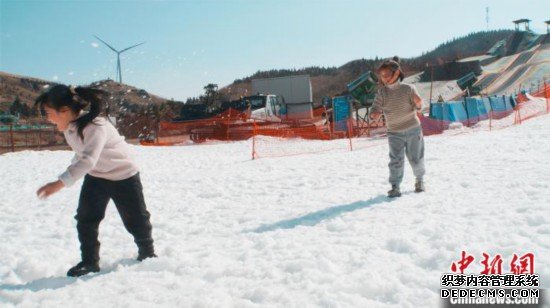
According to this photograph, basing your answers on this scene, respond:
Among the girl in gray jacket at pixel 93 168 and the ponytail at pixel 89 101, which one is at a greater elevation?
the ponytail at pixel 89 101

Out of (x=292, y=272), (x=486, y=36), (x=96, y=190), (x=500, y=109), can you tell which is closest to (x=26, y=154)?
(x=96, y=190)

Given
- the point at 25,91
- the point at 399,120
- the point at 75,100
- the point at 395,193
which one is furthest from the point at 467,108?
the point at 25,91

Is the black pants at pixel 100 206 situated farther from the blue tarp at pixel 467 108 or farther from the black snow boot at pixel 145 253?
the blue tarp at pixel 467 108

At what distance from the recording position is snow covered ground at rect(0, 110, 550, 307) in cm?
269

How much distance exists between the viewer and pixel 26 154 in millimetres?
14117

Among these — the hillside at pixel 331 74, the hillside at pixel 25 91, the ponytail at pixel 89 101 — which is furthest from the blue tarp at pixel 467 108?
the hillside at pixel 25 91

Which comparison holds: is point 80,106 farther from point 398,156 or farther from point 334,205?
point 398,156

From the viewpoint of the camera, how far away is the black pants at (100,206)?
318cm

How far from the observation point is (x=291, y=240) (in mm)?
3754

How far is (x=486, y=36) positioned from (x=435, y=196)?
122 meters

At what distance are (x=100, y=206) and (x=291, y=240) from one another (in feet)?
5.30

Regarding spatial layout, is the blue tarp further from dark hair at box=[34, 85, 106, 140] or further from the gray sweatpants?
dark hair at box=[34, 85, 106, 140]

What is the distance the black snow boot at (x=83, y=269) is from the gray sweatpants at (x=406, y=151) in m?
3.56

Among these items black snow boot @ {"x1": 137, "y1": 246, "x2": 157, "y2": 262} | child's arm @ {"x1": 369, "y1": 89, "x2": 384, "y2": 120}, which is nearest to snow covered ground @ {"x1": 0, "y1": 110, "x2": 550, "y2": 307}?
black snow boot @ {"x1": 137, "y1": 246, "x2": 157, "y2": 262}
